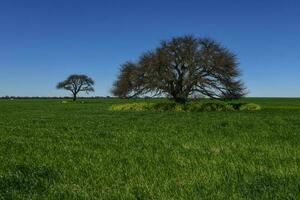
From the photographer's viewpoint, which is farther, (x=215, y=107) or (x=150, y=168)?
(x=215, y=107)

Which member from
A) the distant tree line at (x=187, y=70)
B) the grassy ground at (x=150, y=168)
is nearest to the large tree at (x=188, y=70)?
the distant tree line at (x=187, y=70)

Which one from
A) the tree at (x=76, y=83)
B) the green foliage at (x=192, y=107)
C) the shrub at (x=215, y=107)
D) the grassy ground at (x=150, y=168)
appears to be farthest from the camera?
the tree at (x=76, y=83)

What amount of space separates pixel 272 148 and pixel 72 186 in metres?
8.22

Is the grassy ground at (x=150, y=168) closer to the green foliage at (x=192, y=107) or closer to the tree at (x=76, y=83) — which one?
the green foliage at (x=192, y=107)

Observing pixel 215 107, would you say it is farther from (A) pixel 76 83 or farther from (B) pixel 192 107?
(A) pixel 76 83

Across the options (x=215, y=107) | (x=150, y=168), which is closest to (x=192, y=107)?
(x=215, y=107)

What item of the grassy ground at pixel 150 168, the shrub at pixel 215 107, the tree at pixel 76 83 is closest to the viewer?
the grassy ground at pixel 150 168

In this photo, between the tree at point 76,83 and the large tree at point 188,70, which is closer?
the large tree at point 188,70

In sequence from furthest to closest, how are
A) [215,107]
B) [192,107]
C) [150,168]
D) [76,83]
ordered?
[76,83], [215,107], [192,107], [150,168]

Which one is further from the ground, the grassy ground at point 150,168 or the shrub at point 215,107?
the shrub at point 215,107

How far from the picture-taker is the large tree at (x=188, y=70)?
179 feet

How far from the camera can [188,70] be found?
55375mm

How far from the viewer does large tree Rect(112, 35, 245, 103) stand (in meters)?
54.5

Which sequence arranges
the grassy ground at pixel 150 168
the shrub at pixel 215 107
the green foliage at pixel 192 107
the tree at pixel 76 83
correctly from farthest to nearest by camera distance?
the tree at pixel 76 83 < the shrub at pixel 215 107 < the green foliage at pixel 192 107 < the grassy ground at pixel 150 168
